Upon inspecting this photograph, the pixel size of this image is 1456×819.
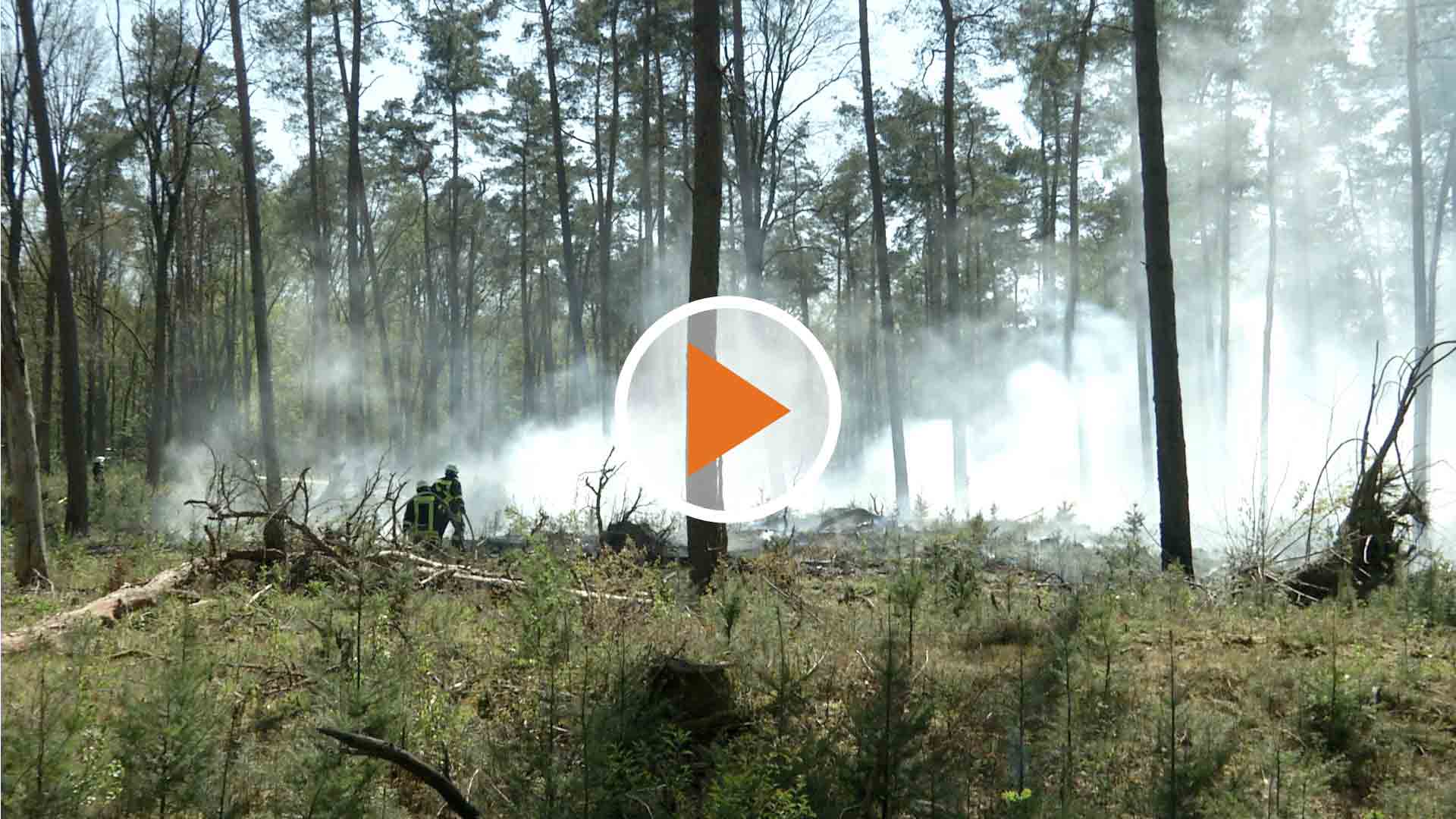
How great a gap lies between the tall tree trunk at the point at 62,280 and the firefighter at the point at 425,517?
5.80 meters

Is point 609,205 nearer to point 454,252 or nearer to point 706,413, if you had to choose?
point 454,252

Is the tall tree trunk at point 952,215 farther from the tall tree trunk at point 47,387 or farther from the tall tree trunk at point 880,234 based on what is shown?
the tall tree trunk at point 47,387

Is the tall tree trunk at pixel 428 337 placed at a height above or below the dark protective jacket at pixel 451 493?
above

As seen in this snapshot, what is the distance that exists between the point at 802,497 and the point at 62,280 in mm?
15446

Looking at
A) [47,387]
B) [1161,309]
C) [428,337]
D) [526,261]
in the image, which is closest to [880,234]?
[1161,309]

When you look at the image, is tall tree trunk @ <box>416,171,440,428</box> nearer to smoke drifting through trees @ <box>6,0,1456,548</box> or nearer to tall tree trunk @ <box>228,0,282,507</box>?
smoke drifting through trees @ <box>6,0,1456,548</box>

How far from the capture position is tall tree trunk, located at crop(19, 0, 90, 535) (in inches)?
496

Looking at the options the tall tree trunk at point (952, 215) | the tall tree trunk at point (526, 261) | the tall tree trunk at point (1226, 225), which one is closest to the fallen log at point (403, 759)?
the tall tree trunk at point (952, 215)

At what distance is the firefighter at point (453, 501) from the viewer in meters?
8.79

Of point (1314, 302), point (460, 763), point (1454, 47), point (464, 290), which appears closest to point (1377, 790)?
point (460, 763)

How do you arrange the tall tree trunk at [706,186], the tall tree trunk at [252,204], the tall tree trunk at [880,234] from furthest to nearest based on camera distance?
the tall tree trunk at [880,234] → the tall tree trunk at [252,204] → the tall tree trunk at [706,186]

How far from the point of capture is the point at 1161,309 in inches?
353

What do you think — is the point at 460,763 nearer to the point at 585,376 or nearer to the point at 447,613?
the point at 447,613

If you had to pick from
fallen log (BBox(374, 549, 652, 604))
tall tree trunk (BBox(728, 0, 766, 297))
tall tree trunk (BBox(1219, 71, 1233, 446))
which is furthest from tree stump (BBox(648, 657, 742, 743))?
tall tree trunk (BBox(1219, 71, 1233, 446))
